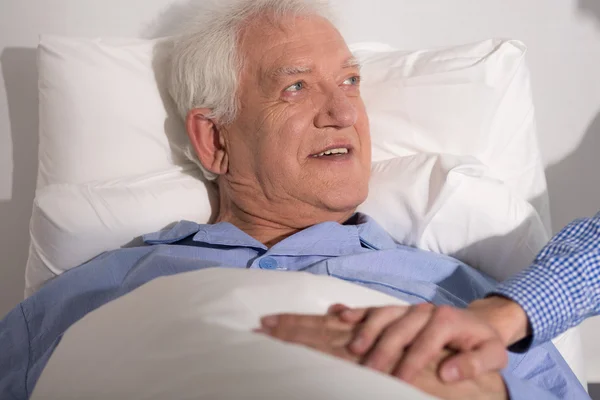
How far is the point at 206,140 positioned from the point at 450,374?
871mm

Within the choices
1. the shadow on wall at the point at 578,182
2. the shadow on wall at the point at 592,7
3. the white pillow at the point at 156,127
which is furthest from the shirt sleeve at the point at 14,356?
the shadow on wall at the point at 592,7

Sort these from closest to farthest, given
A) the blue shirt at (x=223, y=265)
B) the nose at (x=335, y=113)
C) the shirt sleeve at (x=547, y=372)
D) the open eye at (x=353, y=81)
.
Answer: the shirt sleeve at (x=547, y=372) < the blue shirt at (x=223, y=265) < the nose at (x=335, y=113) < the open eye at (x=353, y=81)

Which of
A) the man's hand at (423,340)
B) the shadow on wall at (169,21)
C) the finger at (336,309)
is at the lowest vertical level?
the man's hand at (423,340)

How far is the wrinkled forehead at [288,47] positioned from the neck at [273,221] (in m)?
0.28

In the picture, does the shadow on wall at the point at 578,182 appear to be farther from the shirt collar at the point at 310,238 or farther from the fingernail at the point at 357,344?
the fingernail at the point at 357,344

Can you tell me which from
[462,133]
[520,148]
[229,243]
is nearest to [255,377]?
[229,243]

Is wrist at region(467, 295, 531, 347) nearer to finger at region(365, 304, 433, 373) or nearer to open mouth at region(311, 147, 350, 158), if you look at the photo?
finger at region(365, 304, 433, 373)

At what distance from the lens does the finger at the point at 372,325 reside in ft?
2.86

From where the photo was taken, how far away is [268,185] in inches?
57.6

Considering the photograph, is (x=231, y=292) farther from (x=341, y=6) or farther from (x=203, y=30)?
(x=341, y=6)

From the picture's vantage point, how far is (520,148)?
1.61m

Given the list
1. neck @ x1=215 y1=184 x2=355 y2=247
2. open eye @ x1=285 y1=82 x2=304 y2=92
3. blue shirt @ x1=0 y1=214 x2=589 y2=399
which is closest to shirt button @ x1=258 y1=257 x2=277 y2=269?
blue shirt @ x1=0 y1=214 x2=589 y2=399

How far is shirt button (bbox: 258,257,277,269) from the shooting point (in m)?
1.35

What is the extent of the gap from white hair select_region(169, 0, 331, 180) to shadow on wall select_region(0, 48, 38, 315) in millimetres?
455
